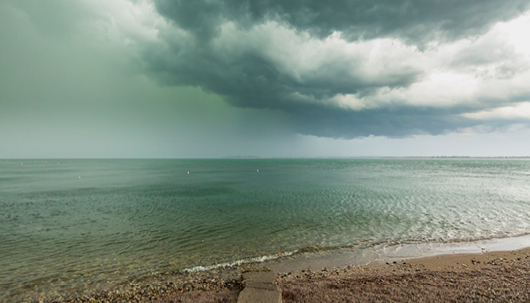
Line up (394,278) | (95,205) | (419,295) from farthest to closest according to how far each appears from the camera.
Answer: (95,205) → (394,278) → (419,295)

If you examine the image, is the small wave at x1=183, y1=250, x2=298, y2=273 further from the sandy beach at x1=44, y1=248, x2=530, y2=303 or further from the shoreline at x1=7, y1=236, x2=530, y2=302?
the sandy beach at x1=44, y1=248, x2=530, y2=303

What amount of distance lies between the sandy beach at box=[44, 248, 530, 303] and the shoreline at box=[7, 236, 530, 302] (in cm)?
4

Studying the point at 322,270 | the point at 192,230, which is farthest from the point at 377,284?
the point at 192,230

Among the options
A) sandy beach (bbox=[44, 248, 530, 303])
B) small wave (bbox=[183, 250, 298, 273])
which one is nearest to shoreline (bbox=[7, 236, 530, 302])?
sandy beach (bbox=[44, 248, 530, 303])

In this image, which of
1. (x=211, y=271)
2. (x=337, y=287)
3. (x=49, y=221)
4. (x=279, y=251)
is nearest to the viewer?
(x=337, y=287)

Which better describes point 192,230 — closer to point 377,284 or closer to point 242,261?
point 242,261

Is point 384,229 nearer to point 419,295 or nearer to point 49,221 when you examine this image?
point 419,295

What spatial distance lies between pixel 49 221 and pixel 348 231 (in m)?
29.6

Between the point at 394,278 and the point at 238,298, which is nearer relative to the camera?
the point at 238,298

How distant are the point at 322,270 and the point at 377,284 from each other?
347cm

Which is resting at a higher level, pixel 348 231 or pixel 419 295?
pixel 419 295

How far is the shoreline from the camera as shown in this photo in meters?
9.84

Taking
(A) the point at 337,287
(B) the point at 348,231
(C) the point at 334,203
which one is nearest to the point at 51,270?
(A) the point at 337,287

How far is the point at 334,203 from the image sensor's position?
3195 cm
